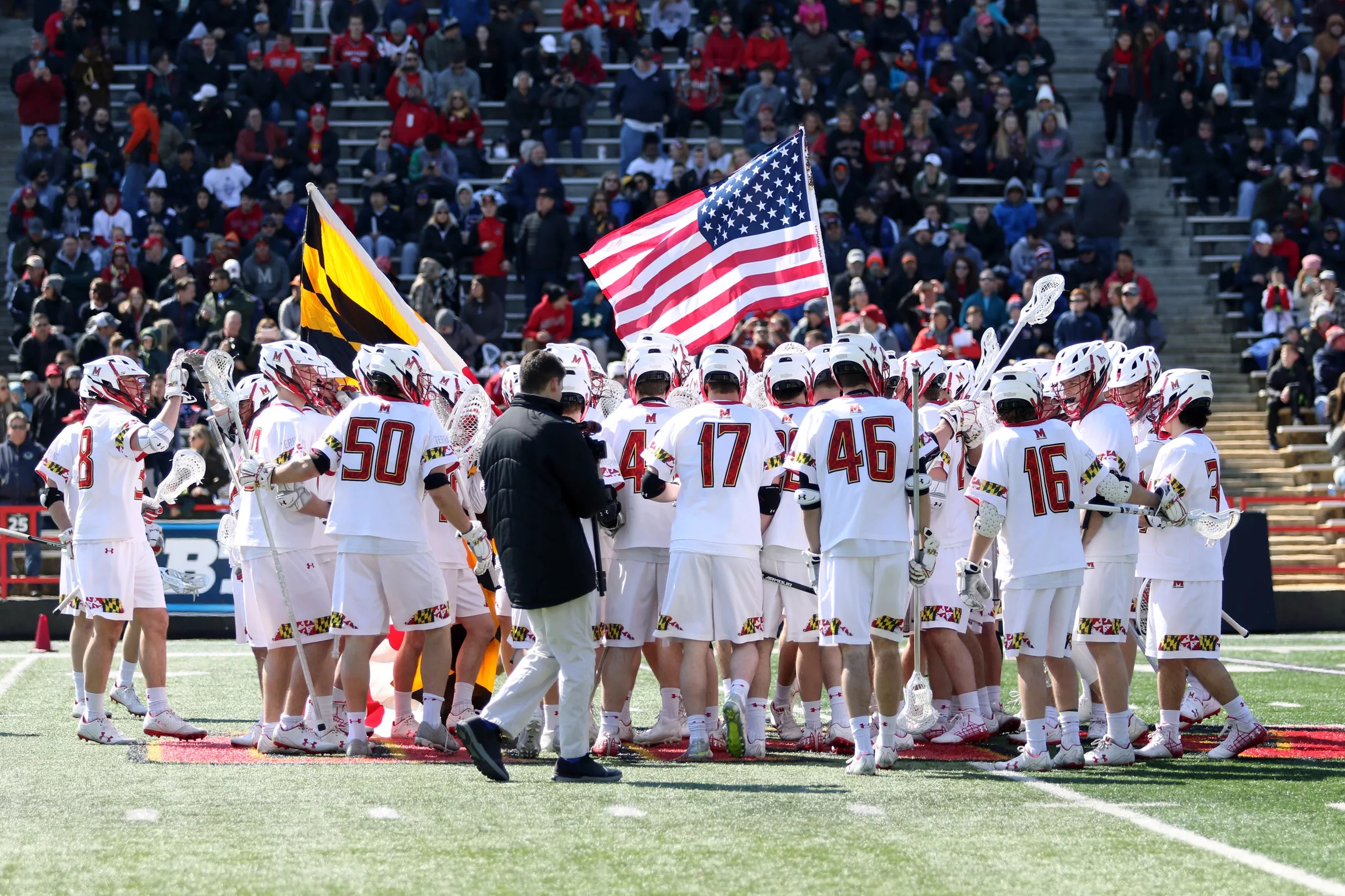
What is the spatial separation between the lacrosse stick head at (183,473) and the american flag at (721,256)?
303cm

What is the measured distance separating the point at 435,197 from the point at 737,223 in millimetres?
10329

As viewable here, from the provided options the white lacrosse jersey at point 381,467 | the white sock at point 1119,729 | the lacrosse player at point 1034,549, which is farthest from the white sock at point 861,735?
the white lacrosse jersey at point 381,467

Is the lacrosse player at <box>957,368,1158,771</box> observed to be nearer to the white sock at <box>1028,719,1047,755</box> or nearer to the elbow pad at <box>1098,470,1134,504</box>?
the white sock at <box>1028,719,1047,755</box>

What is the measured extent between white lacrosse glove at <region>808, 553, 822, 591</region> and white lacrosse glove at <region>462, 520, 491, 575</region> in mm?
1735

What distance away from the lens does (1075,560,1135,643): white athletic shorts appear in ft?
30.3

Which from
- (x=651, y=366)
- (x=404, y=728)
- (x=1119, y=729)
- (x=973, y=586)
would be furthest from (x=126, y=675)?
(x=1119, y=729)

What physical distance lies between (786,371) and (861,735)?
7.43ft

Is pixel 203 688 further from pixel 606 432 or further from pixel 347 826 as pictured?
pixel 347 826

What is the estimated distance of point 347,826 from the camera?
24.1 ft

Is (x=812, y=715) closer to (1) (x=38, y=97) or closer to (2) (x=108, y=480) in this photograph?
(2) (x=108, y=480)

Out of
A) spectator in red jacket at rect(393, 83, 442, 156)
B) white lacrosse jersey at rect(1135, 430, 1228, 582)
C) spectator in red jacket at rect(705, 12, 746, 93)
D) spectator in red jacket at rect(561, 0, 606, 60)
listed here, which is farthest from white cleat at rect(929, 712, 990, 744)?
spectator in red jacket at rect(561, 0, 606, 60)

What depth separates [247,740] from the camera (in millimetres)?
10328

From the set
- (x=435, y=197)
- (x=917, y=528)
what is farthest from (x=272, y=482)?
(x=435, y=197)

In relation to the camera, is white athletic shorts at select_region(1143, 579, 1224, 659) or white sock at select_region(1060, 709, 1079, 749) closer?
white sock at select_region(1060, 709, 1079, 749)
